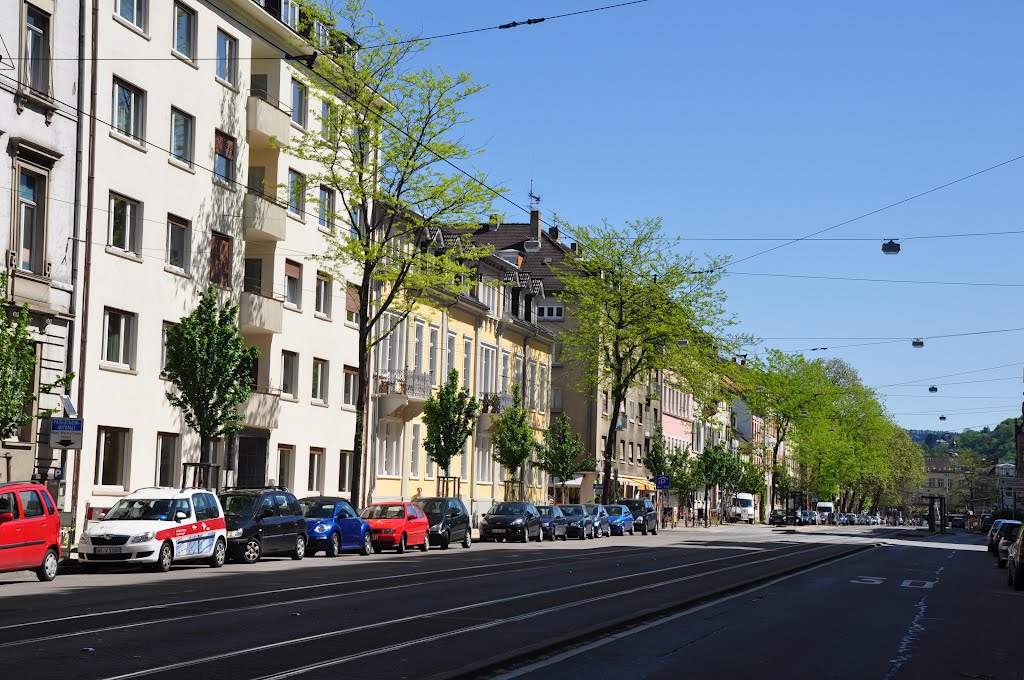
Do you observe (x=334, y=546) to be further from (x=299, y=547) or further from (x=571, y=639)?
(x=571, y=639)

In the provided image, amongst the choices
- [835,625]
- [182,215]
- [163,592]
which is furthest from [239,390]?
[835,625]

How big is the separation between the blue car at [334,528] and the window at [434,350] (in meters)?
21.6

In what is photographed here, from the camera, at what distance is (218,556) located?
2883 centimetres

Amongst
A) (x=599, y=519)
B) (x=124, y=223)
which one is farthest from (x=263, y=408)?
(x=599, y=519)

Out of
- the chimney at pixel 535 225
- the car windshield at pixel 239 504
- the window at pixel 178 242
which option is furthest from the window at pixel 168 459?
the chimney at pixel 535 225

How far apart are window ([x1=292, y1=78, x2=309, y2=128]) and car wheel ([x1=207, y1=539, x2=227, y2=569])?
2006cm

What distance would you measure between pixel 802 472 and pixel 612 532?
80719 millimetres

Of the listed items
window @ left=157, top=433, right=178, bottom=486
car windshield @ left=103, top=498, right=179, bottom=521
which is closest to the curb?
car windshield @ left=103, top=498, right=179, bottom=521

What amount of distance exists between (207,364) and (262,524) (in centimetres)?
520

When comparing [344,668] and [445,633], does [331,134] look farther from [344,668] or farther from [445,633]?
[344,668]

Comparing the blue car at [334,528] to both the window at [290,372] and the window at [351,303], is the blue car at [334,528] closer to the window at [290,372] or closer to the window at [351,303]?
the window at [290,372]

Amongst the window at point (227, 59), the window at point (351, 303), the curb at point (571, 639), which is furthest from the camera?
the window at point (351, 303)

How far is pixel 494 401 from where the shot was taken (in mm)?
65625

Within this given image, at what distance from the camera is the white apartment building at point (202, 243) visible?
115 ft
